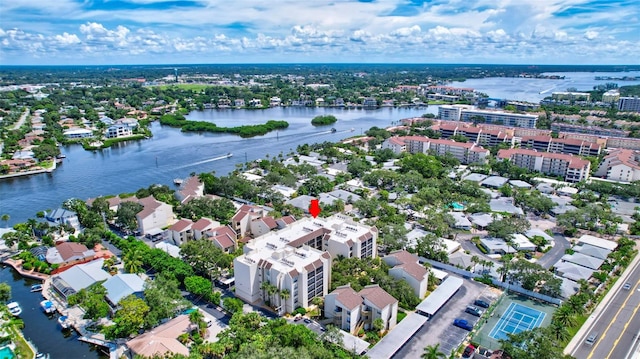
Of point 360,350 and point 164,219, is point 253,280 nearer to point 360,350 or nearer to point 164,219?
point 360,350

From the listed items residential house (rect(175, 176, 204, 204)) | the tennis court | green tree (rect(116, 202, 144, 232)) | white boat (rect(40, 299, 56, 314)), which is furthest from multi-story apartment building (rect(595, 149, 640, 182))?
white boat (rect(40, 299, 56, 314))

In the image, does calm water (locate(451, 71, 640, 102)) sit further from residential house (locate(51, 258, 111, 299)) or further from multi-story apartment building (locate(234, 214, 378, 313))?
residential house (locate(51, 258, 111, 299))

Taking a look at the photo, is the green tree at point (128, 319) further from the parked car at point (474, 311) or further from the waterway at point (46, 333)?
the parked car at point (474, 311)

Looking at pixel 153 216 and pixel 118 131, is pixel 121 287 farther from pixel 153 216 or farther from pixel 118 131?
pixel 118 131

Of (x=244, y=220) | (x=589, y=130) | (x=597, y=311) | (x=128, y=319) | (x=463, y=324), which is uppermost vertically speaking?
(x=589, y=130)

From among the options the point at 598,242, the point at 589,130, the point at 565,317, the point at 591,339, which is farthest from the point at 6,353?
the point at 589,130

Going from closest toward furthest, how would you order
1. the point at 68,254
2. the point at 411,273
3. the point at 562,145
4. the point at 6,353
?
the point at 6,353, the point at 411,273, the point at 68,254, the point at 562,145
